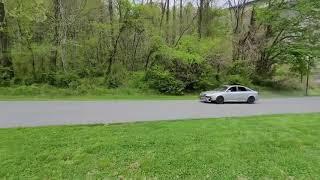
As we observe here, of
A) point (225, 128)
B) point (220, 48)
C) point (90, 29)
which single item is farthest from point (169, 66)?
point (225, 128)

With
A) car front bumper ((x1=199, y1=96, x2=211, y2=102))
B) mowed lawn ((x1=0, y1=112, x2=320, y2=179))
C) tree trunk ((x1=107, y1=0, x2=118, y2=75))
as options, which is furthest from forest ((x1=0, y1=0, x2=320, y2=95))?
mowed lawn ((x1=0, y1=112, x2=320, y2=179))

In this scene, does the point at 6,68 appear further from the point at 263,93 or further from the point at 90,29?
the point at 263,93

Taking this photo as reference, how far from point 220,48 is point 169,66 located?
5.65 m

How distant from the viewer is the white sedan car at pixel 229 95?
23.0 meters

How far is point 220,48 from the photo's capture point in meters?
33.3

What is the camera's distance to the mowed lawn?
6555mm

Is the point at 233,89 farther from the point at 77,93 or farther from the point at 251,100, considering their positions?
the point at 77,93

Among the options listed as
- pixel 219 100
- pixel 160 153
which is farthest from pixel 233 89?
pixel 160 153

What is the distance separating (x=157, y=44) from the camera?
1267 inches

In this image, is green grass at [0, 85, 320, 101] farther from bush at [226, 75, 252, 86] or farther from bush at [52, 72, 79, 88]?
bush at [226, 75, 252, 86]

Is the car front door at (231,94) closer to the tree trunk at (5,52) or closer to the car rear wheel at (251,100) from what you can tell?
the car rear wheel at (251,100)

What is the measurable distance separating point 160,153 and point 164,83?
2263 cm

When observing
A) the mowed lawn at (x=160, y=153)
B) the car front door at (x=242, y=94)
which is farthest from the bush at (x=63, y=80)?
the mowed lawn at (x=160, y=153)

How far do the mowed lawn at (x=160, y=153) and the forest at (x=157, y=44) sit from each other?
18.4 metres
